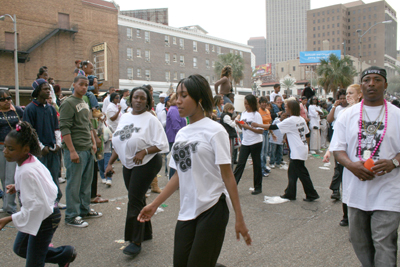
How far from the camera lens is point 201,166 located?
2.41m

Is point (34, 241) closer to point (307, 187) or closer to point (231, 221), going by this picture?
point (231, 221)

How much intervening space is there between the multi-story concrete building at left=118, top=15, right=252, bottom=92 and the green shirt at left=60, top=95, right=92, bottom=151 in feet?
136

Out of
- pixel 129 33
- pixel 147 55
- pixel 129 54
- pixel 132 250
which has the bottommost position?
pixel 132 250

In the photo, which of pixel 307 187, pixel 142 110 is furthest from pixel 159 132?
pixel 307 187

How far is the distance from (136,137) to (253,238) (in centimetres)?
216

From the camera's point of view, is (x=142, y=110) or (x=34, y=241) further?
(x=142, y=110)

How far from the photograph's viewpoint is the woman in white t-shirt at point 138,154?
3.76 metres

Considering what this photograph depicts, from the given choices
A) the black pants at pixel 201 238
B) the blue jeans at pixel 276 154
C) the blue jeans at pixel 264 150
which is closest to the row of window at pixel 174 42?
Answer: the blue jeans at pixel 276 154

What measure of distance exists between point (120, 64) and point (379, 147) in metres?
44.8

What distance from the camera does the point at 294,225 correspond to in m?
4.66

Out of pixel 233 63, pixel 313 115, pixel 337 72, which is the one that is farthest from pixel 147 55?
pixel 313 115

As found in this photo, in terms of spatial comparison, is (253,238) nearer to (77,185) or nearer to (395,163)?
(395,163)

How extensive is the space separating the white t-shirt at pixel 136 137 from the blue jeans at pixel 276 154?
5.97 meters

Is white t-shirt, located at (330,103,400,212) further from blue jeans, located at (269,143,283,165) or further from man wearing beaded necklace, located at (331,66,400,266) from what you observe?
blue jeans, located at (269,143,283,165)
